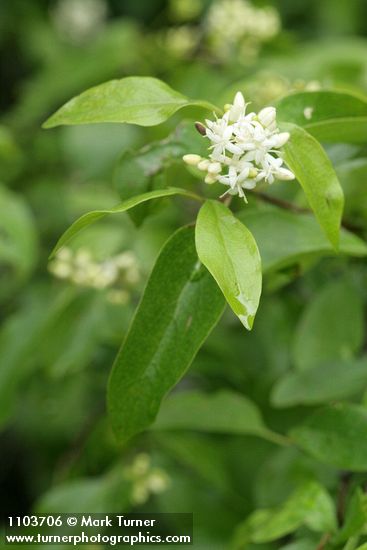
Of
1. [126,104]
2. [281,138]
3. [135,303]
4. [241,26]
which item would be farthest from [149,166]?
[241,26]

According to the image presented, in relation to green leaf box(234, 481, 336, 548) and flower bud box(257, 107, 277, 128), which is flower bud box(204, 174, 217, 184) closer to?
flower bud box(257, 107, 277, 128)

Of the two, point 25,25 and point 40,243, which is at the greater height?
point 25,25

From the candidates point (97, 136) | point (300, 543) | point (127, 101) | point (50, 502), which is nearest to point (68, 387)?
point (50, 502)

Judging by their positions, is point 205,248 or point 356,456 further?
point 356,456

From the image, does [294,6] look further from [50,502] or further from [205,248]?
[205,248]

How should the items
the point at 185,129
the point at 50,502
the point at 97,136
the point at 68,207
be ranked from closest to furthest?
the point at 185,129 < the point at 50,502 < the point at 68,207 < the point at 97,136

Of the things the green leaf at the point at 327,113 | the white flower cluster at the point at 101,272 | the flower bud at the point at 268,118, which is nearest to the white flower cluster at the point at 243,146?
the flower bud at the point at 268,118

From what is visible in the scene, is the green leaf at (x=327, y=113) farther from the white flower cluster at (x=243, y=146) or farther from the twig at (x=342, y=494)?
the twig at (x=342, y=494)
